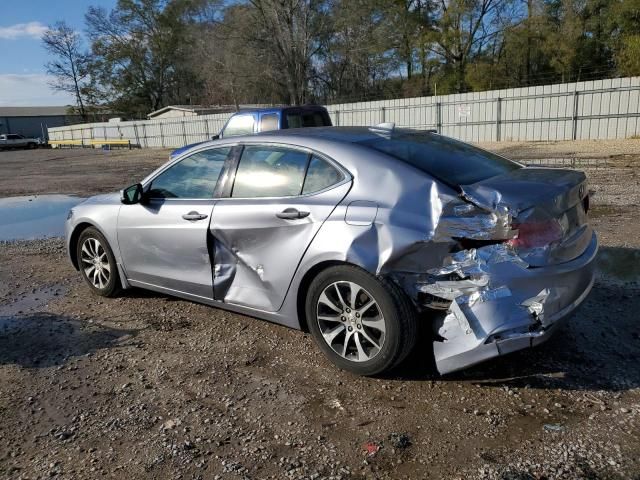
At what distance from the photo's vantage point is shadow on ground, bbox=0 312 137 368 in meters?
4.14

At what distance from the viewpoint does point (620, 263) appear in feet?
18.3

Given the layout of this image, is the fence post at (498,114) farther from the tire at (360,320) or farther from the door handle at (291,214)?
the tire at (360,320)

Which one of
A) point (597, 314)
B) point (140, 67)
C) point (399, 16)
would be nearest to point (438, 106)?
point (399, 16)

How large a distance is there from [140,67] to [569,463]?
261ft

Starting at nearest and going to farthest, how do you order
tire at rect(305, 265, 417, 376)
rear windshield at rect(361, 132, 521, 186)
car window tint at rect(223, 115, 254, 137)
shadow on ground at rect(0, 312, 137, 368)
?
1. tire at rect(305, 265, 417, 376)
2. rear windshield at rect(361, 132, 521, 186)
3. shadow on ground at rect(0, 312, 137, 368)
4. car window tint at rect(223, 115, 254, 137)

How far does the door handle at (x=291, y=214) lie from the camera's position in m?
3.67

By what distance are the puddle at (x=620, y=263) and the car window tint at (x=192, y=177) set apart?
3790 millimetres

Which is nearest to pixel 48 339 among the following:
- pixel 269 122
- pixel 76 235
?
pixel 76 235

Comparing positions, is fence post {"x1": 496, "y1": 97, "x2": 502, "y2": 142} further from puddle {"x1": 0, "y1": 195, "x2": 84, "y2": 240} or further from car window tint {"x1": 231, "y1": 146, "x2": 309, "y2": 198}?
car window tint {"x1": 231, "y1": 146, "x2": 309, "y2": 198}

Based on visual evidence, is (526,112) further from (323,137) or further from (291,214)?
(291,214)

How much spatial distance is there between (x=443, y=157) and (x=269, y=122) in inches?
326

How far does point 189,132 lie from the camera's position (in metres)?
41.6

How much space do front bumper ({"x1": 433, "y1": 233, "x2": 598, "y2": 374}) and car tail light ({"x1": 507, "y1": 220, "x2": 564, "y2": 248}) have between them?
0.14m

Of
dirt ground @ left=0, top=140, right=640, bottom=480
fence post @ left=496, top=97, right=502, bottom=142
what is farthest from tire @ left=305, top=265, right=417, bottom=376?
fence post @ left=496, top=97, right=502, bottom=142
